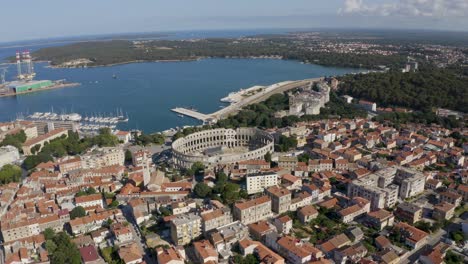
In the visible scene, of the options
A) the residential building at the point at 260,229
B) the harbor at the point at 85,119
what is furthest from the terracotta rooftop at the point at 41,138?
the residential building at the point at 260,229

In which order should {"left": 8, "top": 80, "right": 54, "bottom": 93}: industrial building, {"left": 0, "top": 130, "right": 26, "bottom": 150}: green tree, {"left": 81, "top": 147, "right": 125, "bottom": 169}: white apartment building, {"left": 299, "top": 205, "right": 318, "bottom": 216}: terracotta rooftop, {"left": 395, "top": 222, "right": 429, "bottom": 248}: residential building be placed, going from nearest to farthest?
{"left": 395, "top": 222, "right": 429, "bottom": 248}: residential building < {"left": 299, "top": 205, "right": 318, "bottom": 216}: terracotta rooftop < {"left": 81, "top": 147, "right": 125, "bottom": 169}: white apartment building < {"left": 0, "top": 130, "right": 26, "bottom": 150}: green tree < {"left": 8, "top": 80, "right": 54, "bottom": 93}: industrial building

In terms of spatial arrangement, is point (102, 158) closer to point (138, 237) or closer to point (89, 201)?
point (89, 201)

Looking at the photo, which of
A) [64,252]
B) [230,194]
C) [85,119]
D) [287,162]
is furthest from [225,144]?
[85,119]

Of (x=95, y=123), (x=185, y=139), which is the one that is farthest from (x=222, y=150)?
(x=95, y=123)

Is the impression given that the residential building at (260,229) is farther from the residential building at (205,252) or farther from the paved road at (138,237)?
the paved road at (138,237)

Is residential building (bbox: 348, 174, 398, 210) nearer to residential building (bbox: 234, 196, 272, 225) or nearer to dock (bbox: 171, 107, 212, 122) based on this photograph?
residential building (bbox: 234, 196, 272, 225)

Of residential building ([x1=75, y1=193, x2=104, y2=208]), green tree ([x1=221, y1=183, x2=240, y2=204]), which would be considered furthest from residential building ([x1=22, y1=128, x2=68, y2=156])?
green tree ([x1=221, y1=183, x2=240, y2=204])
